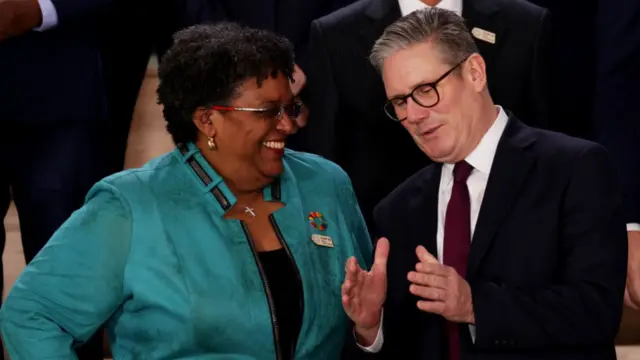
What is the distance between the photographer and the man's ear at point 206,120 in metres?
2.48

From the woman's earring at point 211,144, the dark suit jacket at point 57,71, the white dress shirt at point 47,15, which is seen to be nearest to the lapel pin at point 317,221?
the woman's earring at point 211,144

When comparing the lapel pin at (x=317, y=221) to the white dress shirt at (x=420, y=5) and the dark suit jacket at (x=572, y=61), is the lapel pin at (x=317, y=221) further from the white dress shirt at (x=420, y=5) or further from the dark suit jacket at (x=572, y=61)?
the dark suit jacket at (x=572, y=61)

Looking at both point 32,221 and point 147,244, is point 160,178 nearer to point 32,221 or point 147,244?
point 147,244

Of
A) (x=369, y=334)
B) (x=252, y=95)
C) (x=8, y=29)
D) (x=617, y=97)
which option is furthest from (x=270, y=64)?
(x=617, y=97)

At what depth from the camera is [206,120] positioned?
2486 mm

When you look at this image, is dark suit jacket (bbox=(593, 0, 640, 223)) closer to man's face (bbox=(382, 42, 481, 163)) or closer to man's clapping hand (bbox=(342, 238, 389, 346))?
man's face (bbox=(382, 42, 481, 163))

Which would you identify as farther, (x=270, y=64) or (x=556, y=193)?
(x=270, y=64)

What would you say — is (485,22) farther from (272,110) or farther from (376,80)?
(272,110)

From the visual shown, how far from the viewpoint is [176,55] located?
96.4 inches

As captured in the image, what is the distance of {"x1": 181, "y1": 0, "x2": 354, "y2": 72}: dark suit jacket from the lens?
10.6 feet

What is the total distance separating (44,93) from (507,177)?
133cm

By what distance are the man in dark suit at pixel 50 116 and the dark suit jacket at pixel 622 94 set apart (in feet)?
4.36

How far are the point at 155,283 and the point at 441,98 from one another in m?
0.69

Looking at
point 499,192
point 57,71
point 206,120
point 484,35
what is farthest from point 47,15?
point 499,192
